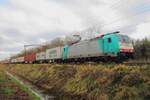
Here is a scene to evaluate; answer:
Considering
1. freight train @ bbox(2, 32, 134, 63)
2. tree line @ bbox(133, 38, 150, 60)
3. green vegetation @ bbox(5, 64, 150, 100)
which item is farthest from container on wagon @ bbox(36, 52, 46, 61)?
green vegetation @ bbox(5, 64, 150, 100)

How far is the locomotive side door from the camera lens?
25.9 metres

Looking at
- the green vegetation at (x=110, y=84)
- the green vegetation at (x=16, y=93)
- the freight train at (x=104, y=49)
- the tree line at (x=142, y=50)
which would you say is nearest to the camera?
the green vegetation at (x=110, y=84)

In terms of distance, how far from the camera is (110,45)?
2667cm

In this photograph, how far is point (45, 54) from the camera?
57344 mm

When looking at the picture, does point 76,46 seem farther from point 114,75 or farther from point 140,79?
point 140,79

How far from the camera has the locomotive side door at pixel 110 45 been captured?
84.9 ft

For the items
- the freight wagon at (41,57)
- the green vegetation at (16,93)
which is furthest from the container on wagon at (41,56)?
the green vegetation at (16,93)

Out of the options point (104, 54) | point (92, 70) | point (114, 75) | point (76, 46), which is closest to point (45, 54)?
point (76, 46)

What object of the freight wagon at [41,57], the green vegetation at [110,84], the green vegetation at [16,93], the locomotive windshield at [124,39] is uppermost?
the locomotive windshield at [124,39]

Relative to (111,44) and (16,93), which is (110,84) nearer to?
(16,93)

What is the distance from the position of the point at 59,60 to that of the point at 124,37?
20.5 m

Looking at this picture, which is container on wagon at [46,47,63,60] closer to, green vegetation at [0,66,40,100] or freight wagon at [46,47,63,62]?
freight wagon at [46,47,63,62]

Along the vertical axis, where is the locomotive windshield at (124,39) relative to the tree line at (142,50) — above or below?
above

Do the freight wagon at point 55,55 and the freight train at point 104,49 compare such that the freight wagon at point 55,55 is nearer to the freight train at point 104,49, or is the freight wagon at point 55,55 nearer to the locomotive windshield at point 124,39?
the freight train at point 104,49
